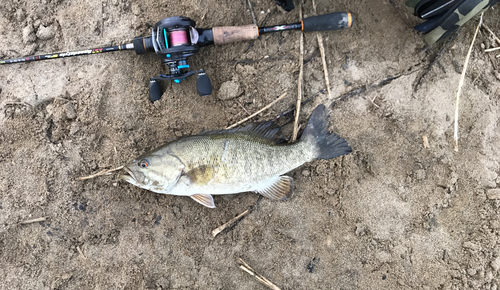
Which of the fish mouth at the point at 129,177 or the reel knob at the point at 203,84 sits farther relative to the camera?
the reel knob at the point at 203,84

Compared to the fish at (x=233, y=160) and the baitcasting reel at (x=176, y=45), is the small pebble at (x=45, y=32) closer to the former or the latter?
the baitcasting reel at (x=176, y=45)

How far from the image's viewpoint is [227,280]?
10.2 ft

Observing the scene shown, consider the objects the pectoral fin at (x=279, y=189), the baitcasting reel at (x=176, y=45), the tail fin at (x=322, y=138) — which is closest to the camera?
the baitcasting reel at (x=176, y=45)

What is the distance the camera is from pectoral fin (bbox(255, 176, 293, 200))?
3.05m

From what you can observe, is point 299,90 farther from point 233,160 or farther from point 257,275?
point 257,275

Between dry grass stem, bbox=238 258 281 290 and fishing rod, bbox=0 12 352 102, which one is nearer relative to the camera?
fishing rod, bbox=0 12 352 102

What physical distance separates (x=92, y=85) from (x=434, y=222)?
3842 millimetres

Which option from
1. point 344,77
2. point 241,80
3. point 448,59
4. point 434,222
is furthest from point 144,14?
point 434,222

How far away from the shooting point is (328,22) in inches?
117

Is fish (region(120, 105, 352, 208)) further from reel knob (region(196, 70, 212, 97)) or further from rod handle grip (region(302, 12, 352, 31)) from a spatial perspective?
rod handle grip (region(302, 12, 352, 31))

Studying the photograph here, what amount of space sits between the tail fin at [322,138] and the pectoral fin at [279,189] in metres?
0.41

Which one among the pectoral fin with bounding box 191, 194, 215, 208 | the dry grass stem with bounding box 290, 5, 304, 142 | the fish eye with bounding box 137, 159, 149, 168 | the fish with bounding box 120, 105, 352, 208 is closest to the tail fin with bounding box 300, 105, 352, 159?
the fish with bounding box 120, 105, 352, 208

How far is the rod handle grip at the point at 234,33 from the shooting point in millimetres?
2967

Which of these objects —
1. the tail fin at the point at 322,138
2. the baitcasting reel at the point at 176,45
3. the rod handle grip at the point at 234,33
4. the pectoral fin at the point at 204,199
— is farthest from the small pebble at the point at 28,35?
the tail fin at the point at 322,138
